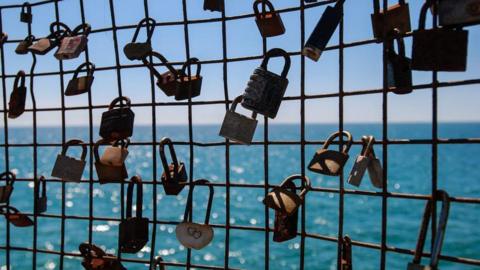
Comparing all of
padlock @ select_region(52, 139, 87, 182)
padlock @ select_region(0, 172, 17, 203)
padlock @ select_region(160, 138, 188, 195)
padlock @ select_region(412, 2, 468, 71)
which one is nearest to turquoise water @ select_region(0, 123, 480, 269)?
padlock @ select_region(0, 172, 17, 203)

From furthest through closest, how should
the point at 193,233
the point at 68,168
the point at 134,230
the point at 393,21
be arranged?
1. the point at 68,168
2. the point at 134,230
3. the point at 193,233
4. the point at 393,21

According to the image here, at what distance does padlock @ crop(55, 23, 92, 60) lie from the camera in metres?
2.46

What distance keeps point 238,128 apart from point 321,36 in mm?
488

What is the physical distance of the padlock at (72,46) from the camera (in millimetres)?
2459

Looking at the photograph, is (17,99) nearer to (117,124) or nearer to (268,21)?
(117,124)

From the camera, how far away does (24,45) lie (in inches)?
109

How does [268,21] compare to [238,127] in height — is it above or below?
above

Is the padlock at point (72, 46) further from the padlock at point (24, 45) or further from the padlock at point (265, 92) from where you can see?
the padlock at point (265, 92)

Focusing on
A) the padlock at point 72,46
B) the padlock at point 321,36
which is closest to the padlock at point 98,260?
the padlock at point 72,46

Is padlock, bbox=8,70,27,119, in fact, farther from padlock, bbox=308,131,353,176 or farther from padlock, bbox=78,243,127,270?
padlock, bbox=308,131,353,176

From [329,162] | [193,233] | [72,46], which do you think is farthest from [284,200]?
[72,46]

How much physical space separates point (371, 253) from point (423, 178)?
36064 mm

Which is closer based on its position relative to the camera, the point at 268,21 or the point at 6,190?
the point at 268,21

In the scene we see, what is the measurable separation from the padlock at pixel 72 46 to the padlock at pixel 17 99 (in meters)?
0.46
